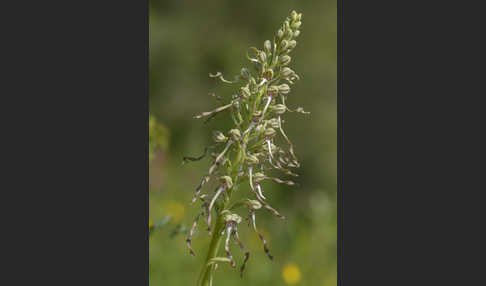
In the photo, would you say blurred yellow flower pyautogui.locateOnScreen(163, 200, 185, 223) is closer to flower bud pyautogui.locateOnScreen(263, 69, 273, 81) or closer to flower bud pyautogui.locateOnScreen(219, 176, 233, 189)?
flower bud pyautogui.locateOnScreen(219, 176, 233, 189)

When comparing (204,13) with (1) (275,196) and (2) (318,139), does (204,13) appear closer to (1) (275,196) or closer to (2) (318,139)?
(2) (318,139)

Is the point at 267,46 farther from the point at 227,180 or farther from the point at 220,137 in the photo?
the point at 227,180

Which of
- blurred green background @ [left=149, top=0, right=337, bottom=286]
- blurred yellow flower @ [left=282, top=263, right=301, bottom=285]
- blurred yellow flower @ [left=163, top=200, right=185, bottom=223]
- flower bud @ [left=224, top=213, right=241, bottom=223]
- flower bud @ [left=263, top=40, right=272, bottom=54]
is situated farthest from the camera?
blurred green background @ [left=149, top=0, right=337, bottom=286]

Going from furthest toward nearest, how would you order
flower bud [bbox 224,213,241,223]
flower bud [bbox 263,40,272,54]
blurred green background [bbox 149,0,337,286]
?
blurred green background [bbox 149,0,337,286] → flower bud [bbox 263,40,272,54] → flower bud [bbox 224,213,241,223]

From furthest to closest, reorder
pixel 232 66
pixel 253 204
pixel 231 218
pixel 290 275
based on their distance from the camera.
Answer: pixel 232 66 < pixel 290 275 < pixel 253 204 < pixel 231 218

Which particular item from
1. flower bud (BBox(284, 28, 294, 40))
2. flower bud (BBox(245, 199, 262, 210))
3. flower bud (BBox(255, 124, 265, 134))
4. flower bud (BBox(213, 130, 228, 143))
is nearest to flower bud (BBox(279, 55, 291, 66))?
flower bud (BBox(284, 28, 294, 40))

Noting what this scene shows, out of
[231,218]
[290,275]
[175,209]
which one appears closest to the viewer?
[231,218]

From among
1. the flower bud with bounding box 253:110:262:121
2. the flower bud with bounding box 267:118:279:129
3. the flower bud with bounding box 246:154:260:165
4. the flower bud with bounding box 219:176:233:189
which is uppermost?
the flower bud with bounding box 253:110:262:121

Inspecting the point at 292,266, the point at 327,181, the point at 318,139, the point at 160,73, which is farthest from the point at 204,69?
the point at 292,266

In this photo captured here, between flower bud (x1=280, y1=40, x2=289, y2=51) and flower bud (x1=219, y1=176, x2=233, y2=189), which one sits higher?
flower bud (x1=280, y1=40, x2=289, y2=51)

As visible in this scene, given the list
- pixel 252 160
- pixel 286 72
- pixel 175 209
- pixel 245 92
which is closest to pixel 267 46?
pixel 286 72
